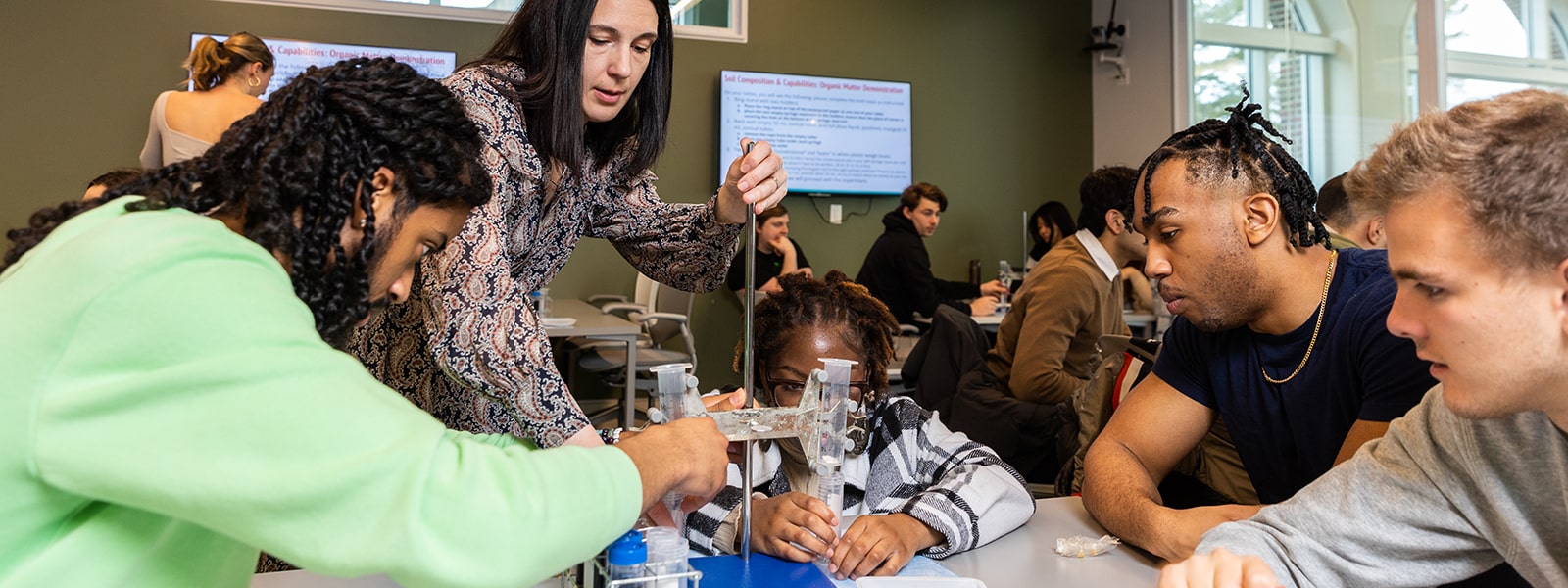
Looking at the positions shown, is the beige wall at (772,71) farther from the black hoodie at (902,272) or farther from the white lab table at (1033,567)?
the white lab table at (1033,567)

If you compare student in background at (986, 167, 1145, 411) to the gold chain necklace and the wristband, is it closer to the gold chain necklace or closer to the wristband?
the gold chain necklace

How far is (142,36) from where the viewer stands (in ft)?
17.0

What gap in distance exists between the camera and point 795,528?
1285 mm

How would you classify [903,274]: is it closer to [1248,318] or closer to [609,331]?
[609,331]

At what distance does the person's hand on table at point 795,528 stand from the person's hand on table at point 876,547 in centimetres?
2

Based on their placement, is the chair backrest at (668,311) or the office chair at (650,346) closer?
the office chair at (650,346)

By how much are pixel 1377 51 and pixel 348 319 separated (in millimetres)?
5198

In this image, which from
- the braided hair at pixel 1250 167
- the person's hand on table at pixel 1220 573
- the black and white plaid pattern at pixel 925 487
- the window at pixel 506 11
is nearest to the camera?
the person's hand on table at pixel 1220 573

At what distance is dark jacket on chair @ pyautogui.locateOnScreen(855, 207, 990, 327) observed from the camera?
5.31 metres

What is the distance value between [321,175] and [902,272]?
4610 mm

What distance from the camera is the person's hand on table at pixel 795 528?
1271 millimetres

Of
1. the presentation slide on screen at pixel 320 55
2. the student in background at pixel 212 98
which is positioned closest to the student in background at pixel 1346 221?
the student in background at pixel 212 98

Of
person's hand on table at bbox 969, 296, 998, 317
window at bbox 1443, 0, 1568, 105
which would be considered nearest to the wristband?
person's hand on table at bbox 969, 296, 998, 317

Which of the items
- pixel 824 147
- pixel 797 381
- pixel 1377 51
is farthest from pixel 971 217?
pixel 797 381
